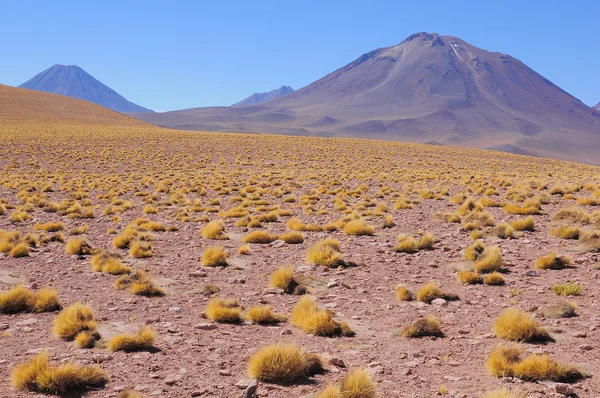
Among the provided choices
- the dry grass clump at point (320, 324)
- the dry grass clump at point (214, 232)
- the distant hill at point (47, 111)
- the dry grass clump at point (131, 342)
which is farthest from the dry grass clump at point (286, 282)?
the distant hill at point (47, 111)

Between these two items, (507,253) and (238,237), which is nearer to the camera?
(507,253)

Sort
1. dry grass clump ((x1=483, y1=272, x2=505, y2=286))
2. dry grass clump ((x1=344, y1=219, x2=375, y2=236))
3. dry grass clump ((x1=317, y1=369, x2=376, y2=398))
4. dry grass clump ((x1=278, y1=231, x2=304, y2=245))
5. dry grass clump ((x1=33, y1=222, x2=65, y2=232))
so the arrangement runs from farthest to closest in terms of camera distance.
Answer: dry grass clump ((x1=33, y1=222, x2=65, y2=232)) < dry grass clump ((x1=344, y1=219, x2=375, y2=236)) < dry grass clump ((x1=278, y1=231, x2=304, y2=245)) < dry grass clump ((x1=483, y1=272, x2=505, y2=286)) < dry grass clump ((x1=317, y1=369, x2=376, y2=398))

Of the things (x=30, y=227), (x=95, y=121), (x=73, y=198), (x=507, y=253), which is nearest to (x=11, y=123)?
(x=95, y=121)

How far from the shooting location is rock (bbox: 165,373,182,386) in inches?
218

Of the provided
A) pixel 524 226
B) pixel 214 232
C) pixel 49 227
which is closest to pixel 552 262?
pixel 524 226

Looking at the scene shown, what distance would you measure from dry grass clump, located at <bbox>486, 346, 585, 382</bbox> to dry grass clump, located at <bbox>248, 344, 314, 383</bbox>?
202cm

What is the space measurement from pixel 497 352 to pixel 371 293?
3.21m

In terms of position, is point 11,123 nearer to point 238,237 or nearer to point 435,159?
point 435,159

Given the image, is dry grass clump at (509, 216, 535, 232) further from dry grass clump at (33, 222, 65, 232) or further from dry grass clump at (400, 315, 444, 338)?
dry grass clump at (33, 222, 65, 232)

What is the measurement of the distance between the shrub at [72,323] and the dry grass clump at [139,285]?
5.10 feet

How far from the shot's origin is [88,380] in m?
5.37

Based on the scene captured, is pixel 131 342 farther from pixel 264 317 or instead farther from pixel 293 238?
pixel 293 238

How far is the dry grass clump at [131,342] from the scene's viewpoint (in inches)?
250

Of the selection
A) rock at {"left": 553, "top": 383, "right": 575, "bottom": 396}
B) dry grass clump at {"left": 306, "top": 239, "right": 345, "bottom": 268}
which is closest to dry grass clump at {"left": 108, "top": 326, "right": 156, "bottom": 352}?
rock at {"left": 553, "top": 383, "right": 575, "bottom": 396}
